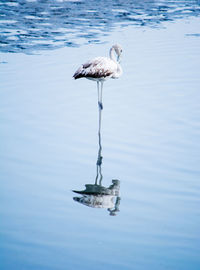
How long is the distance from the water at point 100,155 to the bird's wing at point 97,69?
2.05 feet

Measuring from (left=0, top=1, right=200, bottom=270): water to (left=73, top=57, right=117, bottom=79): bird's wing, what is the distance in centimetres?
63

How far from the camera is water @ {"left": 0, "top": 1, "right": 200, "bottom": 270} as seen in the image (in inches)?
204

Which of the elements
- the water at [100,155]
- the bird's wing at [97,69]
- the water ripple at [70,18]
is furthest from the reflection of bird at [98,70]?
the water ripple at [70,18]

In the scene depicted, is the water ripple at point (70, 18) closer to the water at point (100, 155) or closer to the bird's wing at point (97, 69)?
the water at point (100, 155)

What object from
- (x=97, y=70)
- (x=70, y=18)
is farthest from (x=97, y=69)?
(x=70, y=18)

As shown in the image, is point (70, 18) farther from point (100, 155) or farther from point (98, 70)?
point (100, 155)

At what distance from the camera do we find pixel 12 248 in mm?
5137

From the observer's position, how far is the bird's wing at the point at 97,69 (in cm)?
893

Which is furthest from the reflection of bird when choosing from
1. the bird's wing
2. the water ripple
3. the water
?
the water ripple

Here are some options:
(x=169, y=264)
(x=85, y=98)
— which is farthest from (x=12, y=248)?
(x=85, y=98)

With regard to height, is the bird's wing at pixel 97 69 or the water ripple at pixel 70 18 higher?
the water ripple at pixel 70 18

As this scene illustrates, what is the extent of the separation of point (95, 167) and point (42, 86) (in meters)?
3.72

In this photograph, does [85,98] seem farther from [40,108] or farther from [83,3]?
[83,3]

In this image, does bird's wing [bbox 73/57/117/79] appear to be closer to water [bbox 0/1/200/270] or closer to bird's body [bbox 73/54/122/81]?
bird's body [bbox 73/54/122/81]
